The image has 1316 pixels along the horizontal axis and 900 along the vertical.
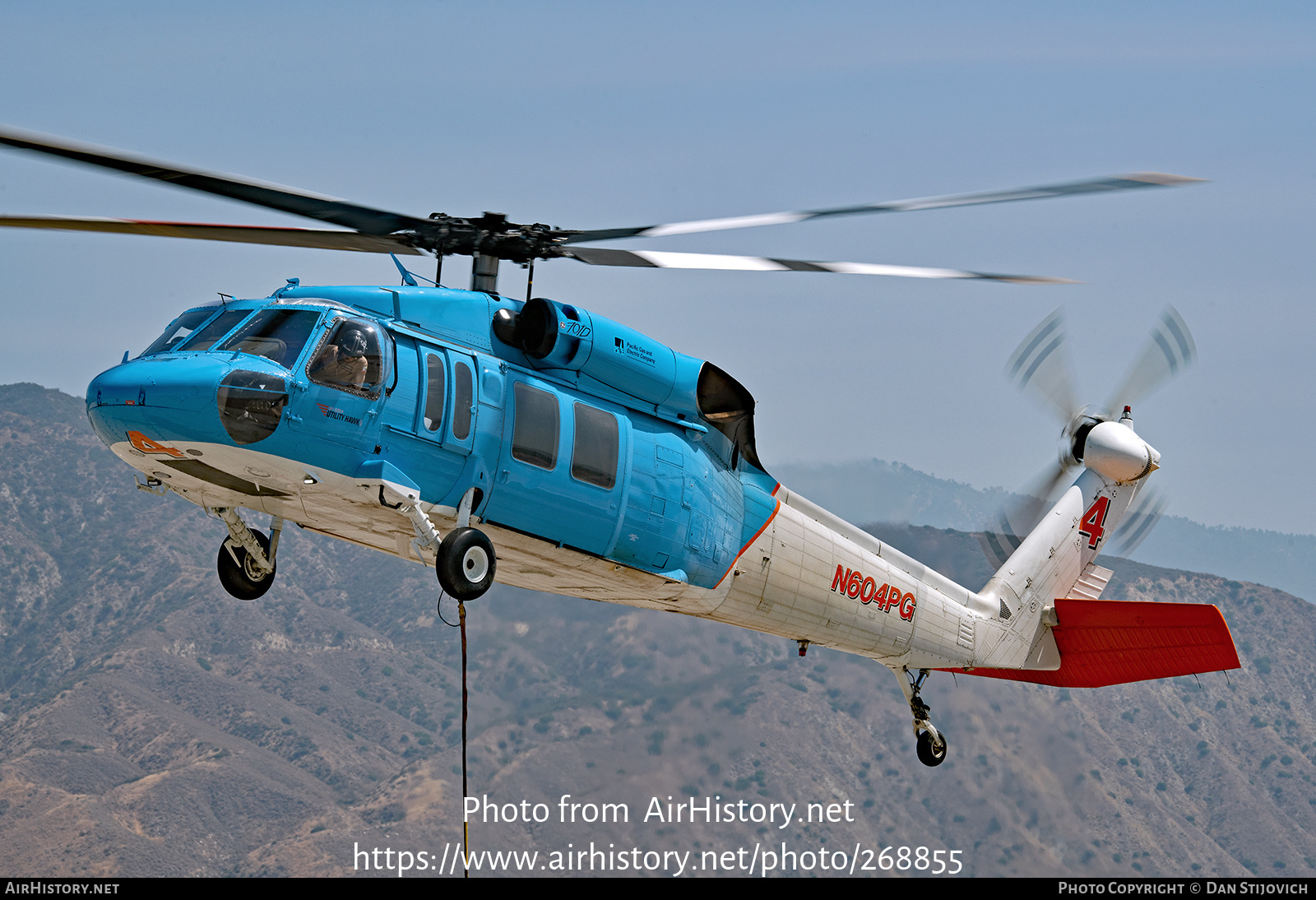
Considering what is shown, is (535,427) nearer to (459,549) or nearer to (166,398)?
(459,549)

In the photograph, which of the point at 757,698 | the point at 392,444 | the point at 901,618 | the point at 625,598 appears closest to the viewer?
the point at 392,444

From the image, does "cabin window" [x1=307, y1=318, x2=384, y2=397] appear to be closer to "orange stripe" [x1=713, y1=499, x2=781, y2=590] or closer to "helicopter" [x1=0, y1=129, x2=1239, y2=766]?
"helicopter" [x1=0, y1=129, x2=1239, y2=766]

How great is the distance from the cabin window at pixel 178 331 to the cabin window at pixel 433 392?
2.33 metres

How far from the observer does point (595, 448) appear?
635 inches

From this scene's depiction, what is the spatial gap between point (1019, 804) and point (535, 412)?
127 m

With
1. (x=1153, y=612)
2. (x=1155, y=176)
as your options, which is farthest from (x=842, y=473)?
(x=1155, y=176)

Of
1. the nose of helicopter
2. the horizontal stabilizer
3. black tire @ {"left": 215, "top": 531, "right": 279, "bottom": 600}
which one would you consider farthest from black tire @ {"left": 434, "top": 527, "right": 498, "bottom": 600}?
the horizontal stabilizer

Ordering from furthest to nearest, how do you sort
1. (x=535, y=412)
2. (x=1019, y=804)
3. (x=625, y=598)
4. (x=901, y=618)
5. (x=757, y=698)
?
(x=757, y=698)
(x=1019, y=804)
(x=901, y=618)
(x=625, y=598)
(x=535, y=412)

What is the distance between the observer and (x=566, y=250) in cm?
1627

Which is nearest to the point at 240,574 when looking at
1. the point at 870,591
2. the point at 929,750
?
the point at 870,591

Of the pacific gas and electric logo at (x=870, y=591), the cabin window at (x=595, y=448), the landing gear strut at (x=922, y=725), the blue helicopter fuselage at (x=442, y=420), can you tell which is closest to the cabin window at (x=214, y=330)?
the blue helicopter fuselage at (x=442, y=420)

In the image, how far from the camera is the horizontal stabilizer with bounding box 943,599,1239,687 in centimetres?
2023

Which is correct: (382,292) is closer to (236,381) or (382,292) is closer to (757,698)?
(236,381)

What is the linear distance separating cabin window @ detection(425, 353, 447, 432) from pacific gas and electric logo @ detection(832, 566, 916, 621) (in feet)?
23.8
